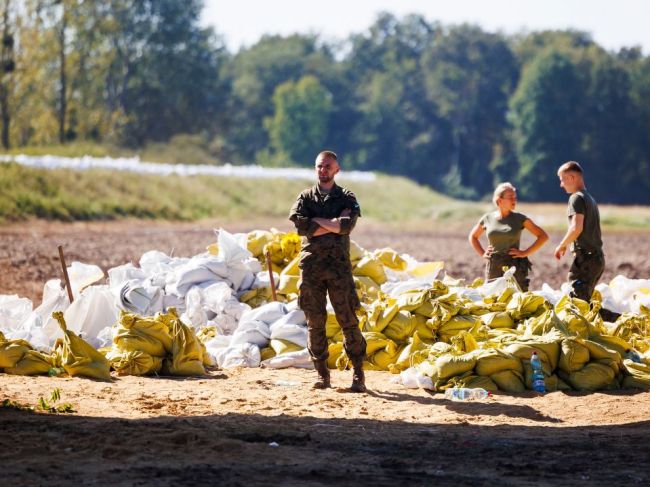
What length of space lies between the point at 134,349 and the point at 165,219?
A: 93.2 ft

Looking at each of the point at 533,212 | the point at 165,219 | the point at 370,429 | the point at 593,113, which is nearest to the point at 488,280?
the point at 370,429

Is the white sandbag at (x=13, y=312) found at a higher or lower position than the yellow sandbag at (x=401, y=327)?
lower

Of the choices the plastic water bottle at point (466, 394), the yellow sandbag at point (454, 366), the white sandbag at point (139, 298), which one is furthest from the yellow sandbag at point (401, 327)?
the white sandbag at point (139, 298)

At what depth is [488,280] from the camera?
11.4 meters

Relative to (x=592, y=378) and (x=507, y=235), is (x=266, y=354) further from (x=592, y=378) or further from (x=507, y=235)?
(x=592, y=378)

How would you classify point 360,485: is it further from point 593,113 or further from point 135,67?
point 593,113

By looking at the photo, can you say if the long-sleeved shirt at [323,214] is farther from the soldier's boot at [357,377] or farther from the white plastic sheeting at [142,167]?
the white plastic sheeting at [142,167]

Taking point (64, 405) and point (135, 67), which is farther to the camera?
point (135, 67)

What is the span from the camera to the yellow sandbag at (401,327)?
10.4 m

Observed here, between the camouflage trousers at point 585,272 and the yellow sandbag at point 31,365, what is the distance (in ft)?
14.6

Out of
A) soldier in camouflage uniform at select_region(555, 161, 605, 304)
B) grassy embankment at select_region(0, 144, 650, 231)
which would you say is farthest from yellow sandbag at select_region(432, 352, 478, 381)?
grassy embankment at select_region(0, 144, 650, 231)

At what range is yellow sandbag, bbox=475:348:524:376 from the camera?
9391mm

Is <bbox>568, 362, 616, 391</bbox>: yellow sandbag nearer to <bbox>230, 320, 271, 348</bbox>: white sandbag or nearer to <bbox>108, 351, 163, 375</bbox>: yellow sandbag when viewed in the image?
<bbox>230, 320, 271, 348</bbox>: white sandbag

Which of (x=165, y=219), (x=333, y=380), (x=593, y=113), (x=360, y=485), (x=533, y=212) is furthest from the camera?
(x=593, y=113)
